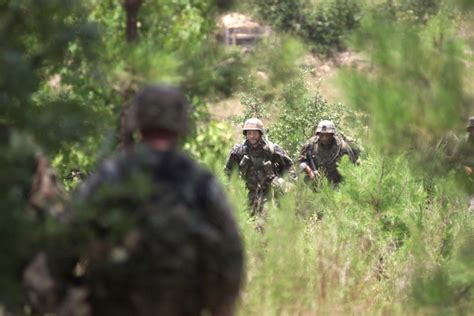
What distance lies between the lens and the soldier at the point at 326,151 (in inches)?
603

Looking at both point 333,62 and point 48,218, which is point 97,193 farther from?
point 333,62

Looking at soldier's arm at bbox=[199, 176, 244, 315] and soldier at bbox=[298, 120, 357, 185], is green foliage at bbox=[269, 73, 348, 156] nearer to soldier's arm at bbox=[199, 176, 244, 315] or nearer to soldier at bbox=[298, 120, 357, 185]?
soldier at bbox=[298, 120, 357, 185]

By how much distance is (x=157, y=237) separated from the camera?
484cm

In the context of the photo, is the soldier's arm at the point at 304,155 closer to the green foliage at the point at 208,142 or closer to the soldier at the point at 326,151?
the soldier at the point at 326,151

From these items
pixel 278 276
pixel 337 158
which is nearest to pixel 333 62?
pixel 337 158

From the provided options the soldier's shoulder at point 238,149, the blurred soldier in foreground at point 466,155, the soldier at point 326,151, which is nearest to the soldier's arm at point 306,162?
the soldier at point 326,151

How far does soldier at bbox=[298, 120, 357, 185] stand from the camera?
50.3 feet

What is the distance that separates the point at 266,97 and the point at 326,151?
6.66m

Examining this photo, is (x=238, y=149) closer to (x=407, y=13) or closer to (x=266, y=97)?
(x=407, y=13)

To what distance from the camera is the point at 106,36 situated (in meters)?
6.72

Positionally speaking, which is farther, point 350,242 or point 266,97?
point 266,97

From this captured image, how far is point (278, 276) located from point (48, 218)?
334cm

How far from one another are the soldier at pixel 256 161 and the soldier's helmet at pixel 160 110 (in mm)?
9001

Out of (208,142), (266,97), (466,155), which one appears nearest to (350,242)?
(266,97)
